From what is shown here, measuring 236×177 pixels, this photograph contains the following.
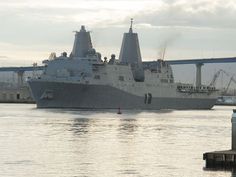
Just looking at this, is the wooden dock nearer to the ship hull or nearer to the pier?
the pier

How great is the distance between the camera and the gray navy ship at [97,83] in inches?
4215

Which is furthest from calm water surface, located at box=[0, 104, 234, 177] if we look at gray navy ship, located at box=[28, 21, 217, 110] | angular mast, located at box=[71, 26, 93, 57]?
angular mast, located at box=[71, 26, 93, 57]

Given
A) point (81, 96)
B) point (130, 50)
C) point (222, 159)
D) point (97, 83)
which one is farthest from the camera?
point (130, 50)

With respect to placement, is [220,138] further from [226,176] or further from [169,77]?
[169,77]

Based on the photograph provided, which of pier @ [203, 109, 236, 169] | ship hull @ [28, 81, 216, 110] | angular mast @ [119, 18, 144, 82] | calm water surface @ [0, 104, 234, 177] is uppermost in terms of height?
angular mast @ [119, 18, 144, 82]

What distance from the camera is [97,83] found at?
107 metres

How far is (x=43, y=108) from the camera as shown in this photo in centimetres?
11212

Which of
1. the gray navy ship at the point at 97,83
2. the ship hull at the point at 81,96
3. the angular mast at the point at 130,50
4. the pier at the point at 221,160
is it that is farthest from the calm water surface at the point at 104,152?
the angular mast at the point at 130,50

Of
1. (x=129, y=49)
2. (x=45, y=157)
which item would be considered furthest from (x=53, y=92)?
(x=45, y=157)

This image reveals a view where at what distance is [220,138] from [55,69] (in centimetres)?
6378

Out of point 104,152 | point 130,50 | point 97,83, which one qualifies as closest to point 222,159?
point 104,152

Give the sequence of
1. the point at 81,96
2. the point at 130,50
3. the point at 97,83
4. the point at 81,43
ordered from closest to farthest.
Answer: the point at 97,83 < the point at 81,96 < the point at 81,43 < the point at 130,50

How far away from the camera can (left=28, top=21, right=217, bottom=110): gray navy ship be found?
10706 centimetres

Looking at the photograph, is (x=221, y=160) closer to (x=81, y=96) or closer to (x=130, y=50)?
(x=81, y=96)
